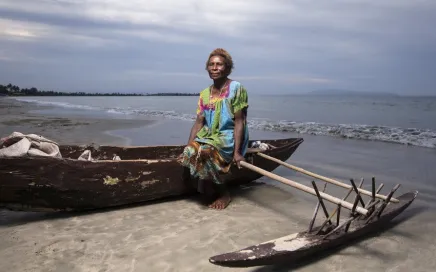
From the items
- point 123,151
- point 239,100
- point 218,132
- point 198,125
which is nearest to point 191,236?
point 218,132

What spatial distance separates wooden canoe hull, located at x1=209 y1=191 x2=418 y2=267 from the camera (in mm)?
2204

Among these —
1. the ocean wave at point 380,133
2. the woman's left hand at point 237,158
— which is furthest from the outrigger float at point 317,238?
the ocean wave at point 380,133

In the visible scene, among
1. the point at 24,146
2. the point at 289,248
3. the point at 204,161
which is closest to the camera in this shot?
the point at 289,248

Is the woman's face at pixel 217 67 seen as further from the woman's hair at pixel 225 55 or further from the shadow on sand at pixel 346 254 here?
the shadow on sand at pixel 346 254

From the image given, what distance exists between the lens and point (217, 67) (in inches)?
152

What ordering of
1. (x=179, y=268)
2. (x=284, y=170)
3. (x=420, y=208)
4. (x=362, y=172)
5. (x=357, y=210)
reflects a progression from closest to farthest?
(x=179, y=268)
(x=357, y=210)
(x=420, y=208)
(x=362, y=172)
(x=284, y=170)

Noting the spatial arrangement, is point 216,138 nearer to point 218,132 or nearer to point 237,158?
point 218,132

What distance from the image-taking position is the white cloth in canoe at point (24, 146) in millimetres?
2939

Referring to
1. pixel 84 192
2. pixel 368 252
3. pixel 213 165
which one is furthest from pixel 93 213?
pixel 368 252

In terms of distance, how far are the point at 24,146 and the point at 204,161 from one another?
5.49 feet

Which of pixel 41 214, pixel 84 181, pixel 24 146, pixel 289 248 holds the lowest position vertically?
pixel 41 214

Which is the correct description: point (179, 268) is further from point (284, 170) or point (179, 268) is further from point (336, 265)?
point (284, 170)

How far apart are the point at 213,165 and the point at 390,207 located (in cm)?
181

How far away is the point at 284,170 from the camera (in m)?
6.12
